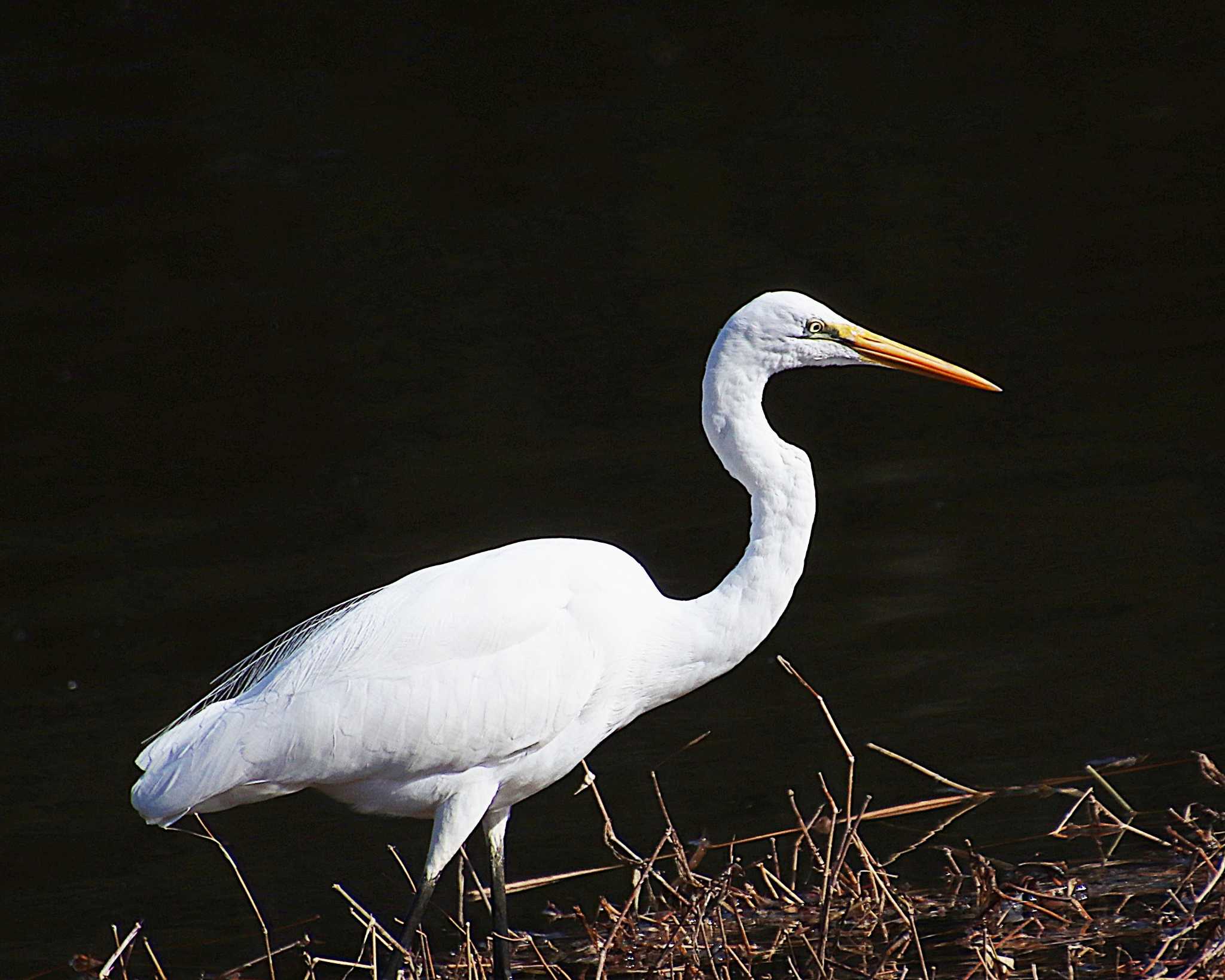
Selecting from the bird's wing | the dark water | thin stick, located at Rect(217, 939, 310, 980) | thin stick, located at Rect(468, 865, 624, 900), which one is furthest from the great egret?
the dark water

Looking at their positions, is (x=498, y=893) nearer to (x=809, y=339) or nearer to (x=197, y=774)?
(x=197, y=774)

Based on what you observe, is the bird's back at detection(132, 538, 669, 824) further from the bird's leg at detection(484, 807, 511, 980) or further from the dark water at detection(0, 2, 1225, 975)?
the dark water at detection(0, 2, 1225, 975)

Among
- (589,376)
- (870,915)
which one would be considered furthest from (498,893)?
(589,376)

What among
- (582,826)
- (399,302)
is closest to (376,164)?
(399,302)

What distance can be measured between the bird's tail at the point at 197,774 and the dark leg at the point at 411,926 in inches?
14.1

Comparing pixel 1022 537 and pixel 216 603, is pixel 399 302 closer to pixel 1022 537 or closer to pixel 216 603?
pixel 216 603

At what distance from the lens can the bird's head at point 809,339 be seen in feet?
12.4

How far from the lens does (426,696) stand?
12.5 feet

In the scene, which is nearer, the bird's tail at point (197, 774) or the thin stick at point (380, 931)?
the thin stick at point (380, 931)

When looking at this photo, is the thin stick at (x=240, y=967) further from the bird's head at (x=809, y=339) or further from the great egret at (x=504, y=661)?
the bird's head at (x=809, y=339)

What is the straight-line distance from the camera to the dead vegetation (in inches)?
142

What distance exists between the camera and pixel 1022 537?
652 cm

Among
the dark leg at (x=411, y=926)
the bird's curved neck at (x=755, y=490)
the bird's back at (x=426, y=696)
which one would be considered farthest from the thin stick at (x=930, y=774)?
the dark leg at (x=411, y=926)

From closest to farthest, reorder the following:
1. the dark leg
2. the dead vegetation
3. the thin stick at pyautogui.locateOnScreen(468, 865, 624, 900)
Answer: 1. the dead vegetation
2. the dark leg
3. the thin stick at pyautogui.locateOnScreen(468, 865, 624, 900)
